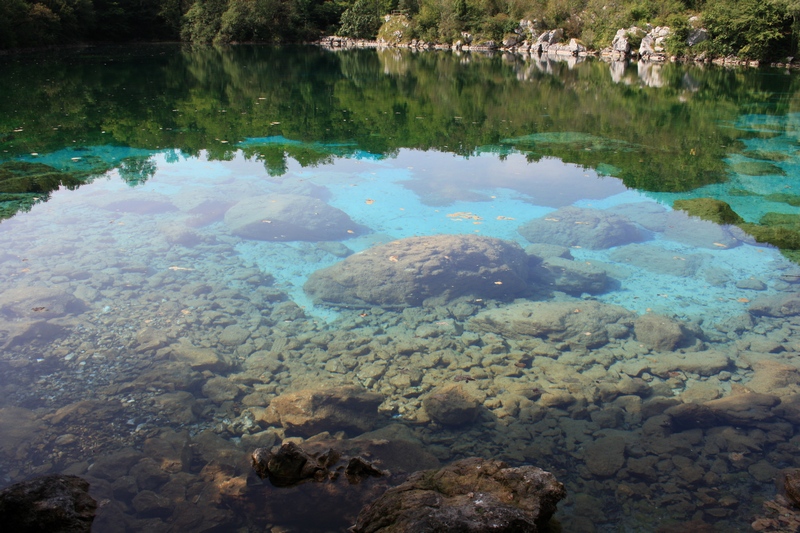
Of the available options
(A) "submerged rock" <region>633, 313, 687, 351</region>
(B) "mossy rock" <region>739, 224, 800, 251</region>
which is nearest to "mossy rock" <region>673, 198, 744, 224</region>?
(B) "mossy rock" <region>739, 224, 800, 251</region>

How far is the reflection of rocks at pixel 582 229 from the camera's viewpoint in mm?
9383

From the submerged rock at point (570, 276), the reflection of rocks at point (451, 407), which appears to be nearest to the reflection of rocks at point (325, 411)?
the reflection of rocks at point (451, 407)

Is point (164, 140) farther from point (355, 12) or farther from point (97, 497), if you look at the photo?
point (355, 12)

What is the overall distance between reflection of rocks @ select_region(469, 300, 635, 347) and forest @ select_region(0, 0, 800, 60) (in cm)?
3965

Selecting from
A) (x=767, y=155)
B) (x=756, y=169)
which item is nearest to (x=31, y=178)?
(x=756, y=169)

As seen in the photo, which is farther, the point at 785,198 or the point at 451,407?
the point at 785,198

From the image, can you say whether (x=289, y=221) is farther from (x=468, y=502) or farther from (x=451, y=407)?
(x=468, y=502)

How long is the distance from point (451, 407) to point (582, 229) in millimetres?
5681

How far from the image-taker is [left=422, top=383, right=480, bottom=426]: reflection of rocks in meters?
5.05

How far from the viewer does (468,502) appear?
10.1ft

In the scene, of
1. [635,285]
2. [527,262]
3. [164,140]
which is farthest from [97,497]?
[164,140]

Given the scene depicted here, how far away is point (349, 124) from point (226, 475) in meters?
15.3

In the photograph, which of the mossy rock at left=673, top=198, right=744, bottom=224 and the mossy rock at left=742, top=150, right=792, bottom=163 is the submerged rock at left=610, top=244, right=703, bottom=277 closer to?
the mossy rock at left=673, top=198, right=744, bottom=224

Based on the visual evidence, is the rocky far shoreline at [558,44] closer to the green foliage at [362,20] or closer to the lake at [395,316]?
the green foliage at [362,20]
